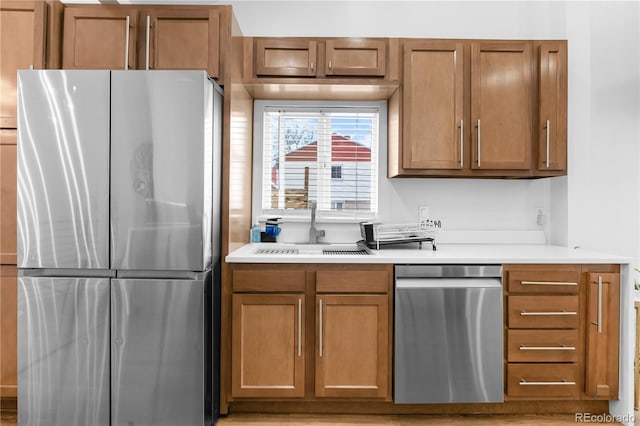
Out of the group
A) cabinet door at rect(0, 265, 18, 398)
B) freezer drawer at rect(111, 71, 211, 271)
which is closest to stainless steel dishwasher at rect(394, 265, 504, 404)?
freezer drawer at rect(111, 71, 211, 271)

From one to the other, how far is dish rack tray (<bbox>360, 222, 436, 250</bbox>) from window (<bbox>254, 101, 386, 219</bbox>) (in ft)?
1.20

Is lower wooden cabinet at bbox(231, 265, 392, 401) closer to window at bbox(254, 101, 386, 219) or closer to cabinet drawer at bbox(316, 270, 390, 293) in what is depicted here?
cabinet drawer at bbox(316, 270, 390, 293)

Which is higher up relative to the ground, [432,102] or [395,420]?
[432,102]

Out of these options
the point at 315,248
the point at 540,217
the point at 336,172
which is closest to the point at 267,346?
the point at 315,248

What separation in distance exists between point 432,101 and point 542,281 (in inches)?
49.5

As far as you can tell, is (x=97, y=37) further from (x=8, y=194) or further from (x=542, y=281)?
(x=542, y=281)

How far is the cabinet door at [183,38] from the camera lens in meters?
2.28

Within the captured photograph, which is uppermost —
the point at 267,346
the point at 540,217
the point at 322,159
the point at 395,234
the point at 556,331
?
the point at 322,159

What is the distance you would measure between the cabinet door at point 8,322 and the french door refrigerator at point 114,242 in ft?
1.03

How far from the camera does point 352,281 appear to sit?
2.22 meters

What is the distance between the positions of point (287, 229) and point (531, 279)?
161 cm

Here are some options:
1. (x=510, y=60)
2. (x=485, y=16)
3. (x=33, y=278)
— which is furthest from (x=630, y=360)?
(x=33, y=278)

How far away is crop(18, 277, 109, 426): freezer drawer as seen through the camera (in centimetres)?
201

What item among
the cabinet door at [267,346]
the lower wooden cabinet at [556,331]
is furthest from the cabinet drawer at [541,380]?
the cabinet door at [267,346]
